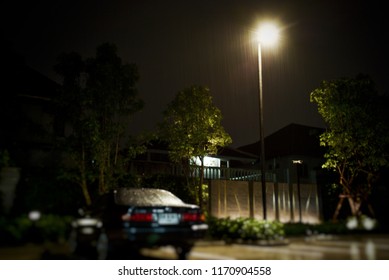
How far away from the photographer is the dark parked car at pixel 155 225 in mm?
6645

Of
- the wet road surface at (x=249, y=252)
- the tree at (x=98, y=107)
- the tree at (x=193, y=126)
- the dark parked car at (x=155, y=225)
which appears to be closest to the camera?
the dark parked car at (x=155, y=225)

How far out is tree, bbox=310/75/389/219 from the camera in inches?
589

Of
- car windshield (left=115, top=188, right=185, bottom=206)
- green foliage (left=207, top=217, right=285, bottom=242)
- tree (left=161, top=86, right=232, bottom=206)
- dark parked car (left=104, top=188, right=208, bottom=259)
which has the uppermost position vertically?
tree (left=161, top=86, right=232, bottom=206)

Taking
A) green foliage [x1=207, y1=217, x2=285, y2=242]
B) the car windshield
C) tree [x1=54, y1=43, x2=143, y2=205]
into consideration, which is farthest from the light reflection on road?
tree [x1=54, y1=43, x2=143, y2=205]

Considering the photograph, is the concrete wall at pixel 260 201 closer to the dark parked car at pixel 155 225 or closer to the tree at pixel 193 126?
the tree at pixel 193 126

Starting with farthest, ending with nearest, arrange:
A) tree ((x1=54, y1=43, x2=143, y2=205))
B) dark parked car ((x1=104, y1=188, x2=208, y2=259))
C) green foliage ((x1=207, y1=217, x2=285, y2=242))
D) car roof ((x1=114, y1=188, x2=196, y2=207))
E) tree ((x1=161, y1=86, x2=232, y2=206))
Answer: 1. tree ((x1=161, y1=86, x2=232, y2=206))
2. tree ((x1=54, y1=43, x2=143, y2=205))
3. green foliage ((x1=207, y1=217, x2=285, y2=242))
4. car roof ((x1=114, y1=188, x2=196, y2=207))
5. dark parked car ((x1=104, y1=188, x2=208, y2=259))

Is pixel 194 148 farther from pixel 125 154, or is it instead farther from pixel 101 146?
pixel 101 146

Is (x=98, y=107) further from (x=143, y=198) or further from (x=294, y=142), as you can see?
(x=294, y=142)

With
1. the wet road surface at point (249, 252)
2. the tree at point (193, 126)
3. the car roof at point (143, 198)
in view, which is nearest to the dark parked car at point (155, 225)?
the car roof at point (143, 198)

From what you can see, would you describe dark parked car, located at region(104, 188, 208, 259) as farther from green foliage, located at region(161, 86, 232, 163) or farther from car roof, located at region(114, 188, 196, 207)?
green foliage, located at region(161, 86, 232, 163)

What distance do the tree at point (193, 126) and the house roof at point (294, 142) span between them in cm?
1613

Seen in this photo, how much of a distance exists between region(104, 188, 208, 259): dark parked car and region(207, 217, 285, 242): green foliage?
107 inches

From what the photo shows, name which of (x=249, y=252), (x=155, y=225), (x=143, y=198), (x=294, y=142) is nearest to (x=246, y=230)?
(x=249, y=252)

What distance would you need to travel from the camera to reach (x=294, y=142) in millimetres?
32406
